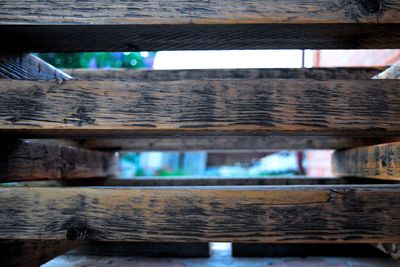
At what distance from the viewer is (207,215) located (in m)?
1.07

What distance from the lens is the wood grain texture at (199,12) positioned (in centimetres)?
104

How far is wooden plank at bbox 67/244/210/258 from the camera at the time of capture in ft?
6.26

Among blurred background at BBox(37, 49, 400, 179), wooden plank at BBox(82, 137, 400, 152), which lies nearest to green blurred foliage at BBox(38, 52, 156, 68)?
blurred background at BBox(37, 49, 400, 179)

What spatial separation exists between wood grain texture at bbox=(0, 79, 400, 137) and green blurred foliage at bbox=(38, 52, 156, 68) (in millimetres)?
3744

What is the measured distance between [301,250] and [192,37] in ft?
4.57

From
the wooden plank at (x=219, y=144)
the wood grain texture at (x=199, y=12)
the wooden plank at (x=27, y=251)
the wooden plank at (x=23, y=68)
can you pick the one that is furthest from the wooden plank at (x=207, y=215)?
the wooden plank at (x=219, y=144)

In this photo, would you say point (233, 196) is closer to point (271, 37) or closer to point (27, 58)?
point (271, 37)

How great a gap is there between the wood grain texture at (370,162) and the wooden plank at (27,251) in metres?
1.56

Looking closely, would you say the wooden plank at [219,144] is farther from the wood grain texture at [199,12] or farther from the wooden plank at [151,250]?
the wood grain texture at [199,12]

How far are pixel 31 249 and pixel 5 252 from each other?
17 cm

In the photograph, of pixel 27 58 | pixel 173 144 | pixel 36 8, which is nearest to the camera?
pixel 36 8

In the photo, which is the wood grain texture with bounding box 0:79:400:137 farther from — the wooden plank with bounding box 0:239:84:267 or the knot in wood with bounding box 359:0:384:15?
the wooden plank with bounding box 0:239:84:267

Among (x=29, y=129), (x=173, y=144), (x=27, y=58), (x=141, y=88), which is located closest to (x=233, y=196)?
(x=141, y=88)

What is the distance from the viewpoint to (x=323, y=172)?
5047 mm
